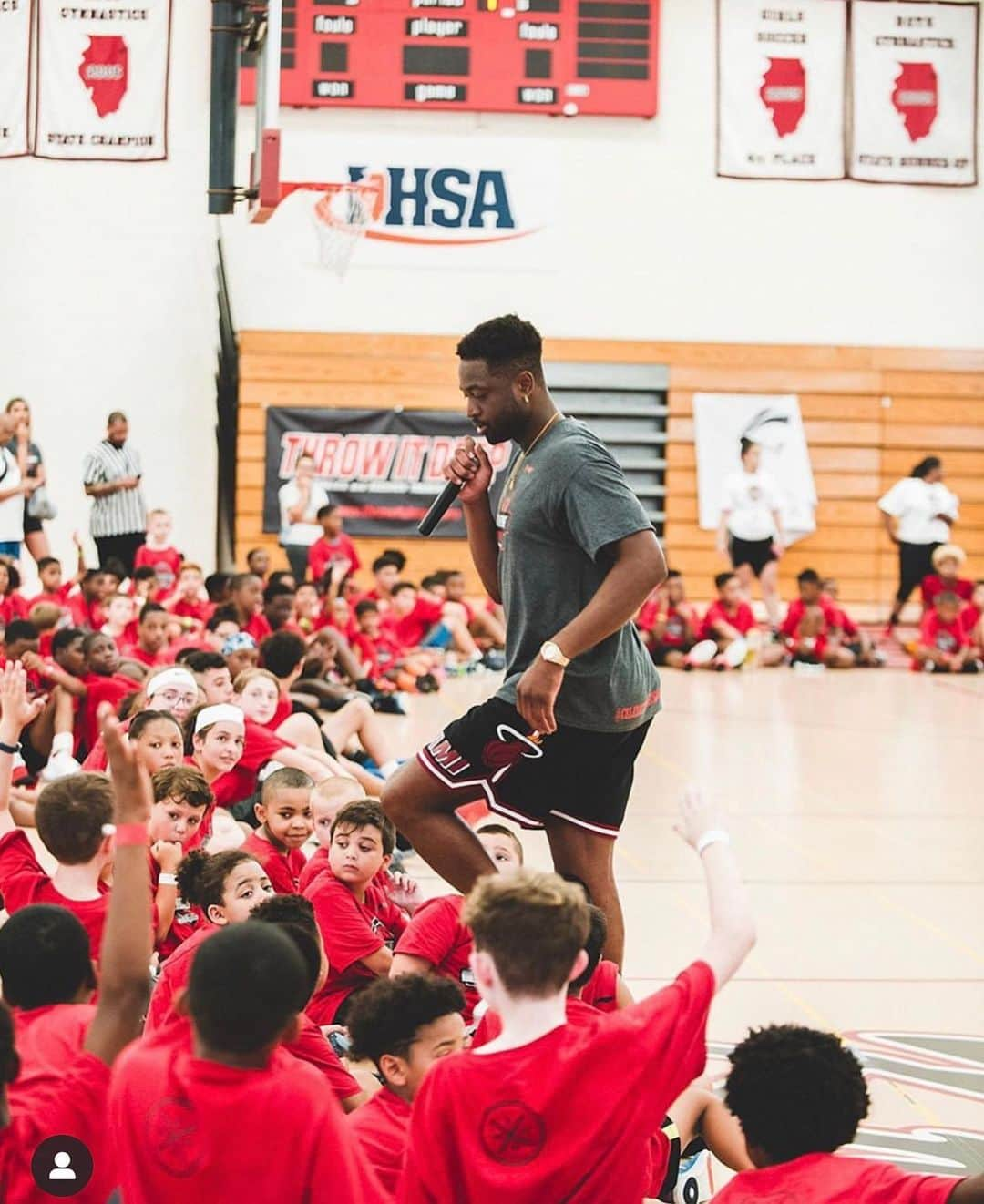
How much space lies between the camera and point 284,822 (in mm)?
5520

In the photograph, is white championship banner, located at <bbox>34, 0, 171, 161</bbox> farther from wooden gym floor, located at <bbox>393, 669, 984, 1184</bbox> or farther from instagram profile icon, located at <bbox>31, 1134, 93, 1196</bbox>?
instagram profile icon, located at <bbox>31, 1134, 93, 1196</bbox>

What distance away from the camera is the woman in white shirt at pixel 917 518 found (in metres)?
17.1

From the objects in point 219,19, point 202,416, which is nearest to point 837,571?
point 202,416

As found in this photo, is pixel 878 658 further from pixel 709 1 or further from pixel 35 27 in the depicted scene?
pixel 35 27

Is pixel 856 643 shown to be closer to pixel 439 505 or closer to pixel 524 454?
pixel 439 505

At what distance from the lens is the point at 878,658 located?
54.4 ft

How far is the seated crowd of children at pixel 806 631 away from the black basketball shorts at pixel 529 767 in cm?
1192

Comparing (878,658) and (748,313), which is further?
(748,313)

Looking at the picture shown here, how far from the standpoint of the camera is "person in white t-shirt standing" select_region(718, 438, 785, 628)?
55.5 ft

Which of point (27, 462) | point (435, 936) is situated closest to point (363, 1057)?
point (435, 936)

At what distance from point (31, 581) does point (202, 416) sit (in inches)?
97.8

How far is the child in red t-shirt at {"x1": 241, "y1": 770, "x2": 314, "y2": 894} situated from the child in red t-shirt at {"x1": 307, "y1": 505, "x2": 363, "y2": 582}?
9808mm

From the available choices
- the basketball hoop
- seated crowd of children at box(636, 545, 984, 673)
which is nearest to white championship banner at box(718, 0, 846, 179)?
the basketball hoop

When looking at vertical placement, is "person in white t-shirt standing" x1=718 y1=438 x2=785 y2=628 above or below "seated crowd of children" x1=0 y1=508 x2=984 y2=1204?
above
